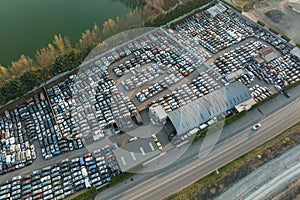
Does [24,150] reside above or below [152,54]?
below

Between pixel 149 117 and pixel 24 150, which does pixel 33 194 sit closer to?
pixel 24 150

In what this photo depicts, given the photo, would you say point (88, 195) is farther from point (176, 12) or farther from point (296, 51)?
point (296, 51)

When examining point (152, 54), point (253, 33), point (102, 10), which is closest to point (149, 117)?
point (152, 54)

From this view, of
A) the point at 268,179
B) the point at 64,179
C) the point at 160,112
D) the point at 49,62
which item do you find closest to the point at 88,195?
the point at 64,179

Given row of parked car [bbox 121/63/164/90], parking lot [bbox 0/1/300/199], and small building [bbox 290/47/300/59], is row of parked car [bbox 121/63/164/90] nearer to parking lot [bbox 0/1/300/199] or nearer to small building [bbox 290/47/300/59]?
parking lot [bbox 0/1/300/199]

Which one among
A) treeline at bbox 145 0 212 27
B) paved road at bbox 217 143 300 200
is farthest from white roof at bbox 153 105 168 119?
treeline at bbox 145 0 212 27

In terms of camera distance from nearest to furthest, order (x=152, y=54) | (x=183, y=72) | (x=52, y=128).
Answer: (x=52, y=128) → (x=183, y=72) → (x=152, y=54)

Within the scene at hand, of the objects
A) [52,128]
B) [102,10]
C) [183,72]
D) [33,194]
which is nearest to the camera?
[33,194]

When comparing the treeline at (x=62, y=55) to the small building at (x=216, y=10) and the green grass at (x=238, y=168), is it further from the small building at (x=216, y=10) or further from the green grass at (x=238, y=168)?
the green grass at (x=238, y=168)
